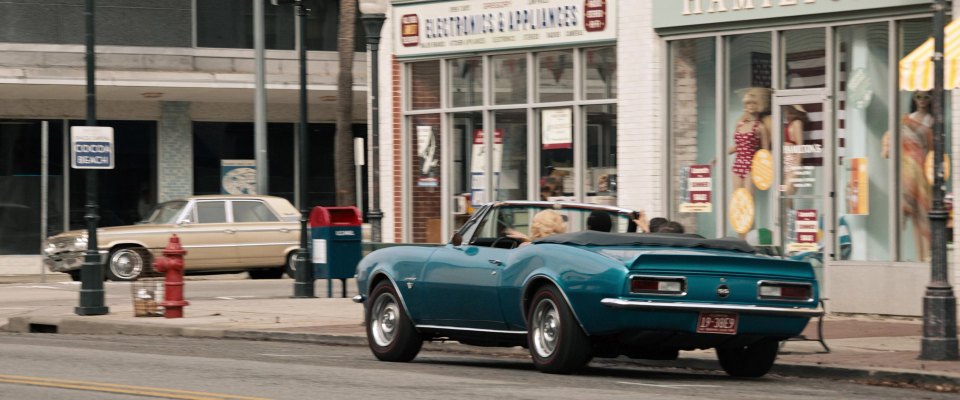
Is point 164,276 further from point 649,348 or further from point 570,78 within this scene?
point 649,348

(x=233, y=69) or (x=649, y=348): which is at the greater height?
(x=233, y=69)

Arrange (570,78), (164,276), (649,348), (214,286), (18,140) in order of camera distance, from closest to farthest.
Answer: (649,348), (164,276), (570,78), (214,286), (18,140)

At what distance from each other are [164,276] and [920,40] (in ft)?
30.7

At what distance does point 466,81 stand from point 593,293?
12.4 meters

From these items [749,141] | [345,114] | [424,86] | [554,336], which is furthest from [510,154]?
[554,336]

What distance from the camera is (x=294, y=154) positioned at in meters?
38.3

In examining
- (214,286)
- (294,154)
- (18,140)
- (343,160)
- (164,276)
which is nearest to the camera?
(164,276)


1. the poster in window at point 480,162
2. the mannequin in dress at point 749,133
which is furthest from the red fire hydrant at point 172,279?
the mannequin in dress at point 749,133

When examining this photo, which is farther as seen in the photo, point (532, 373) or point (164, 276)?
point (164, 276)

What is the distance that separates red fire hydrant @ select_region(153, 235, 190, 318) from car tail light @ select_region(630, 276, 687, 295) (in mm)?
9357

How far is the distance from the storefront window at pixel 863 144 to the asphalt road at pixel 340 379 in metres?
5.52

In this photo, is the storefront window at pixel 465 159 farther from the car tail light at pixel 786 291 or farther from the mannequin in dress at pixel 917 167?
the car tail light at pixel 786 291

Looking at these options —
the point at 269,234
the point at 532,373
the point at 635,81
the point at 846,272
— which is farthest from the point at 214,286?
the point at 532,373

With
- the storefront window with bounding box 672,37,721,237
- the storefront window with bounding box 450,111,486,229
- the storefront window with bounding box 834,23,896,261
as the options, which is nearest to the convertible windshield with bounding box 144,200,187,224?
the storefront window with bounding box 450,111,486,229
